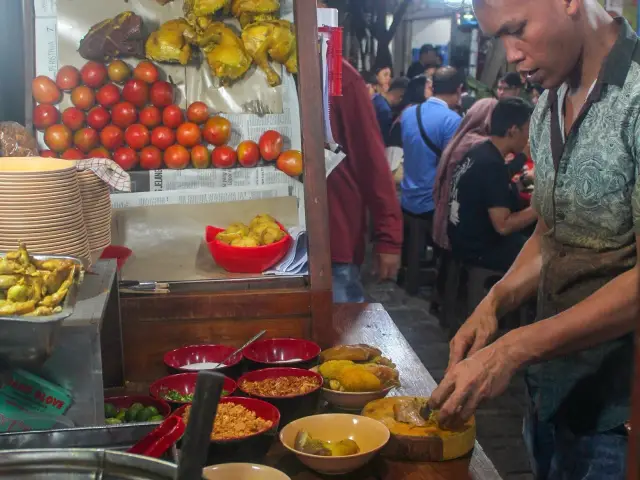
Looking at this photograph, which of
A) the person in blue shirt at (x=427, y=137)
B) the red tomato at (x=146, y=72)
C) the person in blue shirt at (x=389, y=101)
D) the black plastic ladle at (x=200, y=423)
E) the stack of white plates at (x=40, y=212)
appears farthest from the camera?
the person in blue shirt at (x=389, y=101)

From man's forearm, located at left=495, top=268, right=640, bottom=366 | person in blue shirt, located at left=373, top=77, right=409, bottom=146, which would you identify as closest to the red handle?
man's forearm, located at left=495, top=268, right=640, bottom=366

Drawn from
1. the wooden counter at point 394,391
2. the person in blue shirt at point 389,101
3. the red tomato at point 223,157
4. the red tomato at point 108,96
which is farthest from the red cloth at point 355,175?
the person in blue shirt at point 389,101

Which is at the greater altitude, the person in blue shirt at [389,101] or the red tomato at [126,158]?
the person in blue shirt at [389,101]

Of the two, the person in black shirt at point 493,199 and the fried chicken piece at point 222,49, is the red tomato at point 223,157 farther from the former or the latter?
the person in black shirt at point 493,199

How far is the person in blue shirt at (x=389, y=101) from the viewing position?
24.8 ft

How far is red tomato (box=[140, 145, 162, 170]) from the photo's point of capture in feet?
8.13

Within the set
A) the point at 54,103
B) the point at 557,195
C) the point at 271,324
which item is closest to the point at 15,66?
Result: the point at 54,103

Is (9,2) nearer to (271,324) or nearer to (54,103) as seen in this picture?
(54,103)

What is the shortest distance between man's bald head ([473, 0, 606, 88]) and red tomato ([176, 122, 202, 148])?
1.06m

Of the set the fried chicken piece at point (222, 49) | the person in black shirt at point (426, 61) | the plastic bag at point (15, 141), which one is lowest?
the plastic bag at point (15, 141)

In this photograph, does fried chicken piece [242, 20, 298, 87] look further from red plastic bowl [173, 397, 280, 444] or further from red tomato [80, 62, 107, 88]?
red plastic bowl [173, 397, 280, 444]

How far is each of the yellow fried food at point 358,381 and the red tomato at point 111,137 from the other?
1.17 metres

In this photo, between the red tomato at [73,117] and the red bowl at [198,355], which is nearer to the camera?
the red bowl at [198,355]

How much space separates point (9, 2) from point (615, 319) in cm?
231
